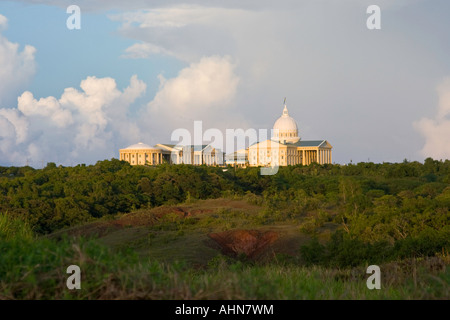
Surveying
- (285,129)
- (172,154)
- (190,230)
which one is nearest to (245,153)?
(172,154)

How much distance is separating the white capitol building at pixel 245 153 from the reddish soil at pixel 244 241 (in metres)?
70.4

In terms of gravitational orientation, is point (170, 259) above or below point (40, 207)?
below

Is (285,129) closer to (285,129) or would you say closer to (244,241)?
(285,129)

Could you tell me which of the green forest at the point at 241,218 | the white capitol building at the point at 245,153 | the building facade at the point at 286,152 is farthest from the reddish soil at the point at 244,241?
the building facade at the point at 286,152

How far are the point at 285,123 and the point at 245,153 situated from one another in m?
19.0

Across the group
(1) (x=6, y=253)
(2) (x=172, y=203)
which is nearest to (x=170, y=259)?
(1) (x=6, y=253)

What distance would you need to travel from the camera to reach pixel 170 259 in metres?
19.5

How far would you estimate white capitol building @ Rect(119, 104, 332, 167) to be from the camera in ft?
325

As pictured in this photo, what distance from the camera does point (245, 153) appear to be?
4023 inches

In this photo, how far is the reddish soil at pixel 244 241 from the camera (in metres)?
22.3

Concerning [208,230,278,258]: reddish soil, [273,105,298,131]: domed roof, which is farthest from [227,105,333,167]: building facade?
[208,230,278,258]: reddish soil

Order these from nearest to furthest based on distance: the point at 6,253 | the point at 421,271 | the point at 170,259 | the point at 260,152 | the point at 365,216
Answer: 1. the point at 6,253
2. the point at 421,271
3. the point at 170,259
4. the point at 365,216
5. the point at 260,152
